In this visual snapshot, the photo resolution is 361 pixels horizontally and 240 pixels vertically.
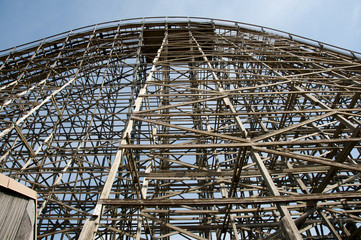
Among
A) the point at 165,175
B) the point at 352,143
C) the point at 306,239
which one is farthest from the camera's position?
the point at 306,239

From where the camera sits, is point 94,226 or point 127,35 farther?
point 127,35

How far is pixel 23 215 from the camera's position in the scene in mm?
2516

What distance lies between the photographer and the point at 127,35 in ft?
48.7

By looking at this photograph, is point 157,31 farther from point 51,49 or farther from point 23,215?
point 23,215

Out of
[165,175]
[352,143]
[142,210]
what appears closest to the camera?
Result: [352,143]

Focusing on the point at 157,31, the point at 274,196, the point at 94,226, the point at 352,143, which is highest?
the point at 157,31

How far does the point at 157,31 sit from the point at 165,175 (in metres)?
10.9

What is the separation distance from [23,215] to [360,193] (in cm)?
399

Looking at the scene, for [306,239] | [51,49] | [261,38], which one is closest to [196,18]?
[261,38]

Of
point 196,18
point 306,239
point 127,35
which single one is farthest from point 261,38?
point 306,239

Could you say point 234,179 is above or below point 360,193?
above

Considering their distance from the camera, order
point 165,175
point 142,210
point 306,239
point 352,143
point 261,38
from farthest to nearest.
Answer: point 261,38
point 306,239
point 165,175
point 142,210
point 352,143

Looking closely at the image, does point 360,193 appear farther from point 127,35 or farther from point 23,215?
point 127,35

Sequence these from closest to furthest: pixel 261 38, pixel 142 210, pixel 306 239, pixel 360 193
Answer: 1. pixel 360 193
2. pixel 142 210
3. pixel 306 239
4. pixel 261 38
